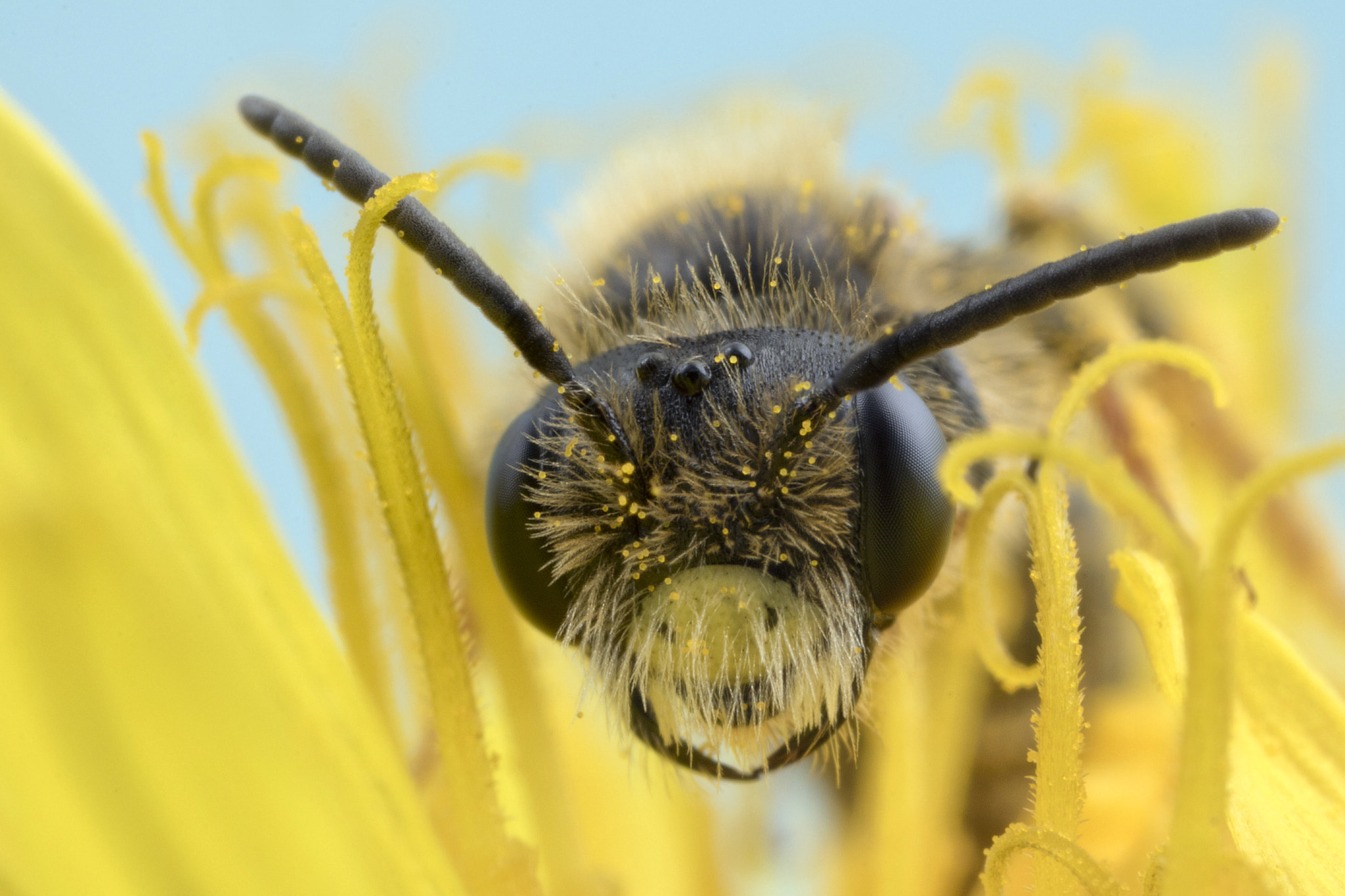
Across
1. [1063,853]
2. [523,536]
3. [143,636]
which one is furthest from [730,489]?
[143,636]

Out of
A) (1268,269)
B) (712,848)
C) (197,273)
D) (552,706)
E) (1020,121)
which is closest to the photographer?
(197,273)

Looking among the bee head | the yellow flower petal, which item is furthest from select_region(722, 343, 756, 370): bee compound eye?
the yellow flower petal

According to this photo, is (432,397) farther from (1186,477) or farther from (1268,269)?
(1268,269)

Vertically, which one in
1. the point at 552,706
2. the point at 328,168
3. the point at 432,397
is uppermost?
the point at 328,168

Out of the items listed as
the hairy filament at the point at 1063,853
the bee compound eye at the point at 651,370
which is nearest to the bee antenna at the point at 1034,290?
the bee compound eye at the point at 651,370

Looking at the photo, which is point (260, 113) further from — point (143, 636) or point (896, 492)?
point (896, 492)

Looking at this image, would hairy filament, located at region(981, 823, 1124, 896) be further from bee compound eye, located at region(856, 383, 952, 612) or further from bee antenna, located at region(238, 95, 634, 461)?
bee antenna, located at region(238, 95, 634, 461)

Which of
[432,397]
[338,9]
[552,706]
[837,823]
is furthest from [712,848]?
[338,9]
